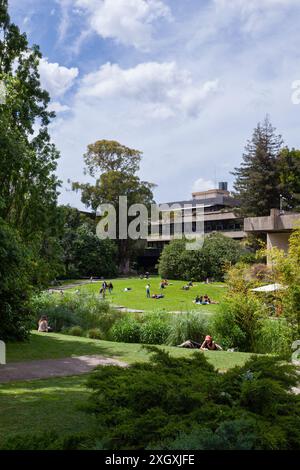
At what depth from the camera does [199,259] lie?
49375 millimetres

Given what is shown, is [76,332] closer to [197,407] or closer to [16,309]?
[16,309]

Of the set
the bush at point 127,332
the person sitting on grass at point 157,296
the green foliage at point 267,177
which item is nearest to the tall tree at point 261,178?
the green foliage at point 267,177

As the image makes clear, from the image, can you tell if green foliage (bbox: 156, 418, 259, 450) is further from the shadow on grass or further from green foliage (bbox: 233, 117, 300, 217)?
green foliage (bbox: 233, 117, 300, 217)

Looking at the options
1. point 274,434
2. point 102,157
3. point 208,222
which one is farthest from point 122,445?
point 208,222

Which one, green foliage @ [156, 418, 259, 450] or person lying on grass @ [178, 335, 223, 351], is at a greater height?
green foliage @ [156, 418, 259, 450]

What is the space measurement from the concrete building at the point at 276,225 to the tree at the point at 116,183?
106 feet

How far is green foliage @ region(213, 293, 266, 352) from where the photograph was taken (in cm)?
1620

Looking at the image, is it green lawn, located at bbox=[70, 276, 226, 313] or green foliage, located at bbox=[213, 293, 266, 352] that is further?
green lawn, located at bbox=[70, 276, 226, 313]

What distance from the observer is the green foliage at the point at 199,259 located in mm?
49094

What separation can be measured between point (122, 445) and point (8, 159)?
9072mm

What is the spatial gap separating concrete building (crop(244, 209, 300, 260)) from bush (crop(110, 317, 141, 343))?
12.5 meters

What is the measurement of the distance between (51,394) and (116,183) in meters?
52.8

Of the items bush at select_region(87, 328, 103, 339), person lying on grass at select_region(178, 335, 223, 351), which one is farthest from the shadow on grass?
bush at select_region(87, 328, 103, 339)
